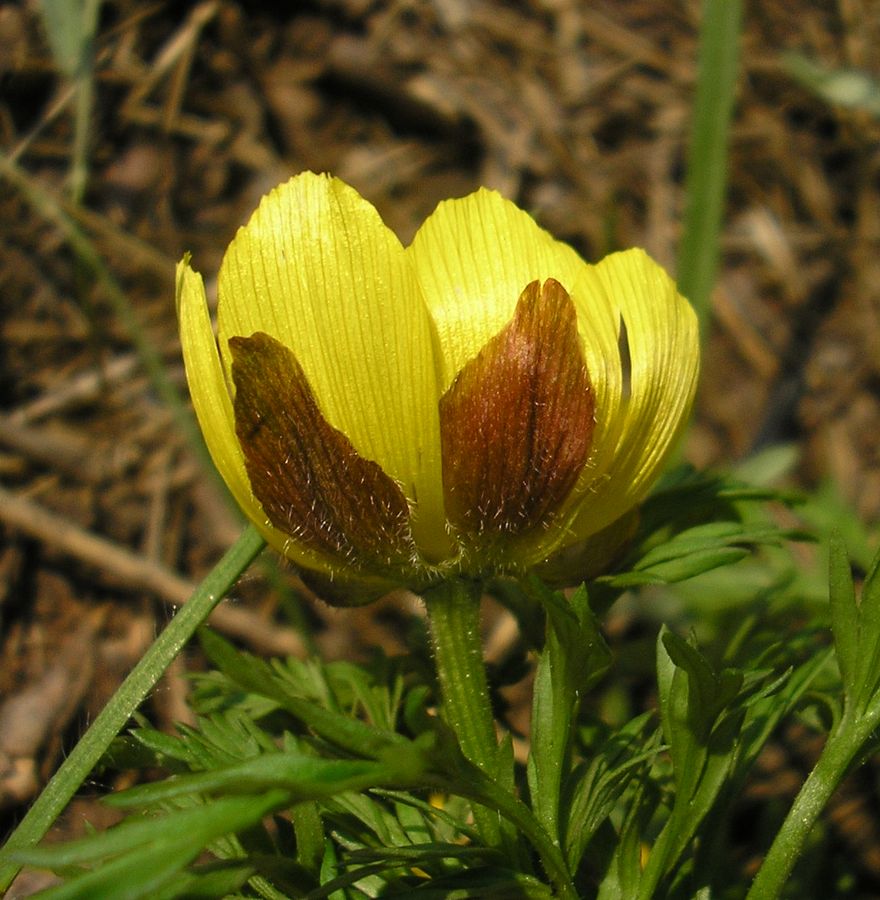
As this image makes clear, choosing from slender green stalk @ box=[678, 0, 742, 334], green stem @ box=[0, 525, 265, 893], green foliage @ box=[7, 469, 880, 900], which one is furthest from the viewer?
slender green stalk @ box=[678, 0, 742, 334]

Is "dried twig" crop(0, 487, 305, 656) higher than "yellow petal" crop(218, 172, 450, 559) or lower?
lower

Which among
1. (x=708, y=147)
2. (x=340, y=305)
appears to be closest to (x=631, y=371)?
(x=340, y=305)

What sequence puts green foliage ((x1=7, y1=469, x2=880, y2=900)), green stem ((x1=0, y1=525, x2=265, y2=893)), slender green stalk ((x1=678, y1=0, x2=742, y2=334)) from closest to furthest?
green foliage ((x1=7, y1=469, x2=880, y2=900))
green stem ((x1=0, y1=525, x2=265, y2=893))
slender green stalk ((x1=678, y1=0, x2=742, y2=334))

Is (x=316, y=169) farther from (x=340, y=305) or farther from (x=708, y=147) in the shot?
(x=340, y=305)

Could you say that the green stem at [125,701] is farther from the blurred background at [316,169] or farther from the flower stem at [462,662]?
the blurred background at [316,169]

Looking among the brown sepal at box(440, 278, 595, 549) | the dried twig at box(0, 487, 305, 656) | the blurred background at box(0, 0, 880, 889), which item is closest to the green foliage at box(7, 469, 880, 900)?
the brown sepal at box(440, 278, 595, 549)

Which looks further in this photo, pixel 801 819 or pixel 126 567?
pixel 126 567

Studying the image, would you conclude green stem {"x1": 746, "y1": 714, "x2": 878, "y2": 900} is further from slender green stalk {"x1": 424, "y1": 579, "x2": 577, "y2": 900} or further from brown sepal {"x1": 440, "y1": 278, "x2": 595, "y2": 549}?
brown sepal {"x1": 440, "y1": 278, "x2": 595, "y2": 549}
